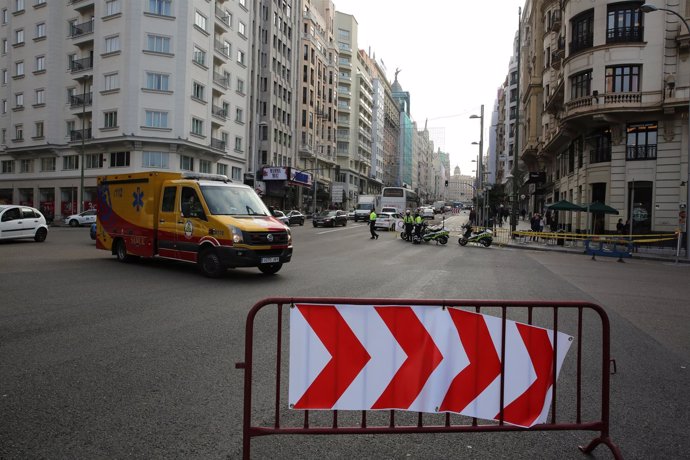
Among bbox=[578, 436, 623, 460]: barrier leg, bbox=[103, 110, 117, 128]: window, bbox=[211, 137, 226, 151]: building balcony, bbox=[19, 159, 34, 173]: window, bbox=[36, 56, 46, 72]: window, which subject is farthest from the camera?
bbox=[19, 159, 34, 173]: window

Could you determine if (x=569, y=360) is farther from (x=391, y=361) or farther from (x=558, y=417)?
(x=391, y=361)

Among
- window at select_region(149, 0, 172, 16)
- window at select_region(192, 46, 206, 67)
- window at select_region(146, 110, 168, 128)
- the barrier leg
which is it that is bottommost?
the barrier leg

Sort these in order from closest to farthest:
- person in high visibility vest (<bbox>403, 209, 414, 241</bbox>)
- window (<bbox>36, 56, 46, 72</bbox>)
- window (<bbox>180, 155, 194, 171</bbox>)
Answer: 1. person in high visibility vest (<bbox>403, 209, 414, 241</bbox>)
2. window (<bbox>180, 155, 194, 171</bbox>)
3. window (<bbox>36, 56, 46, 72</bbox>)

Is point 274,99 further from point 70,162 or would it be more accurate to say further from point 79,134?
point 70,162

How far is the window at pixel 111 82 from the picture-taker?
40.8m

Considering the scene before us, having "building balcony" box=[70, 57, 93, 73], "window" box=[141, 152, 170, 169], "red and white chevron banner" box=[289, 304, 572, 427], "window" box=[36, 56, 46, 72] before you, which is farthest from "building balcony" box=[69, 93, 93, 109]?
"red and white chevron banner" box=[289, 304, 572, 427]

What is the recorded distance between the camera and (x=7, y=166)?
5184cm

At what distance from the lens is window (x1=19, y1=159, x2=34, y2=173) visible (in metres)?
49.4

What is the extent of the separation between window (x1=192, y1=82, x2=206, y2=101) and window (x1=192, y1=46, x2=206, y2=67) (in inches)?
71.7

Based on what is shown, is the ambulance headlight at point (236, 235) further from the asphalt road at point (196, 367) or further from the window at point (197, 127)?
the window at point (197, 127)

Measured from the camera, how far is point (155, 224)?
43.1 feet

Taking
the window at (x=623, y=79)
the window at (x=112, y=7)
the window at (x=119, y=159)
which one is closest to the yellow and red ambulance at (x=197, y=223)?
the window at (x=623, y=79)

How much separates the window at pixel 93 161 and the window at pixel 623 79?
38239 millimetres

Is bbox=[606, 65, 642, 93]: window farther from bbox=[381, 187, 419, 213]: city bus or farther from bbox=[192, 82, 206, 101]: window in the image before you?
bbox=[192, 82, 206, 101]: window
